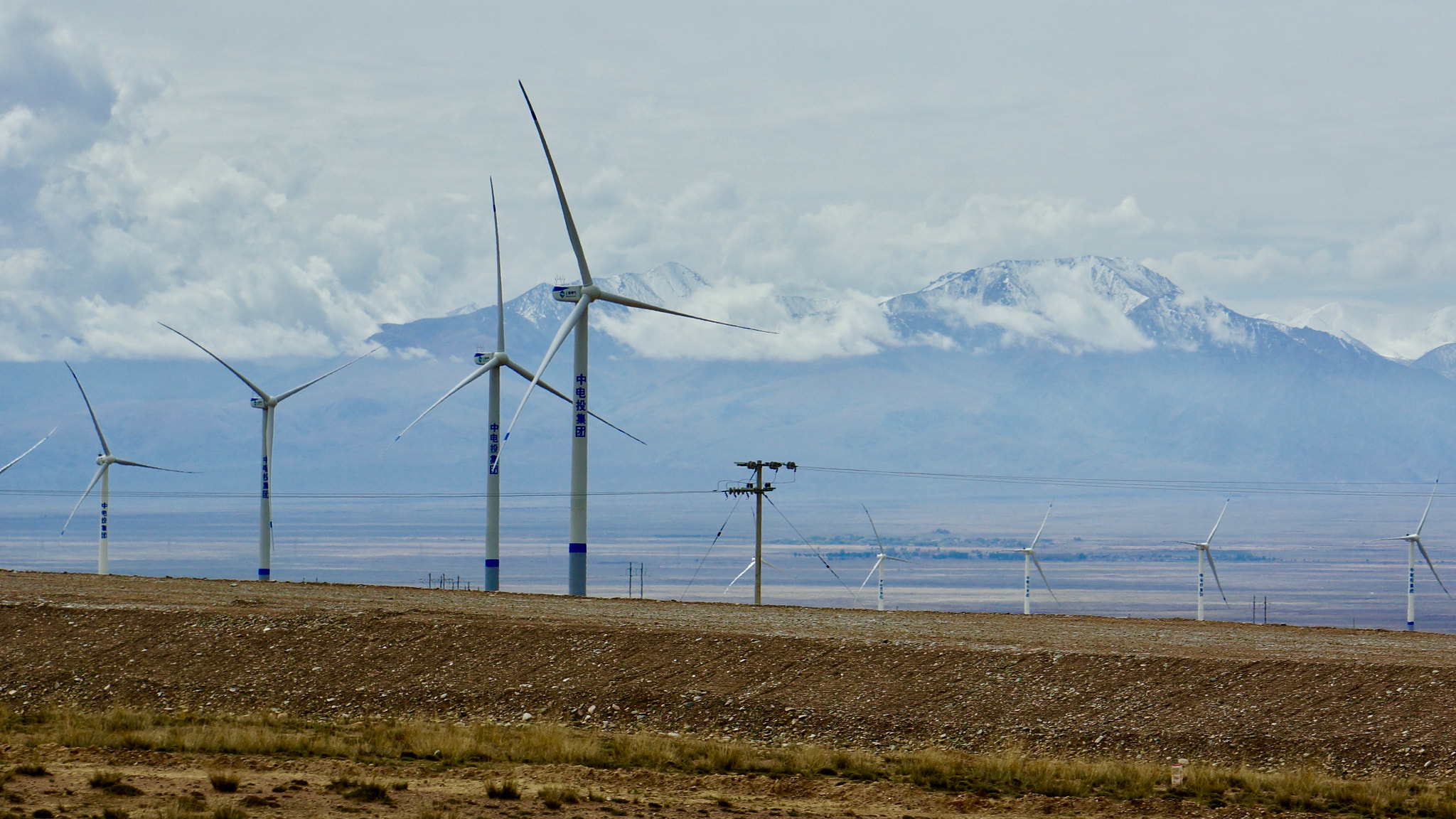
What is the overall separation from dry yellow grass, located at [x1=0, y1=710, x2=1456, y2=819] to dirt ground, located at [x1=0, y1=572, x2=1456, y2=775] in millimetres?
1153

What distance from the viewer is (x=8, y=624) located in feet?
→ 123

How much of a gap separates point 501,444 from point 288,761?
57.4 metres

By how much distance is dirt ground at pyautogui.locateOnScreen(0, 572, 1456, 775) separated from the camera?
2769 centimetres

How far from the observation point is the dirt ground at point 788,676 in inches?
1090

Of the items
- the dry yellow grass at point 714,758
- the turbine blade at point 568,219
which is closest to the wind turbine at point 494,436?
the turbine blade at point 568,219

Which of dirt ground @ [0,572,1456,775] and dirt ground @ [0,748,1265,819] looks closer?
dirt ground @ [0,748,1265,819]

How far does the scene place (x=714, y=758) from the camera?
1043 inches

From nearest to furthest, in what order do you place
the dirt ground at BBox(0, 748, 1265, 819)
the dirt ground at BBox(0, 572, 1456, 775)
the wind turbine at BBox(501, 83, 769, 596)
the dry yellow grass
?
the dirt ground at BBox(0, 748, 1265, 819)
the dry yellow grass
the dirt ground at BBox(0, 572, 1456, 775)
the wind turbine at BBox(501, 83, 769, 596)

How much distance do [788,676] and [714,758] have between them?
5197 mm

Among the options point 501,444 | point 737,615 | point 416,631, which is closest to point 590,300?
point 501,444

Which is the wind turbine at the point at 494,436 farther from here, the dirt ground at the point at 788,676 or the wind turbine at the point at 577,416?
the dirt ground at the point at 788,676

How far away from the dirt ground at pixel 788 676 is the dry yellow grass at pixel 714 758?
1153mm

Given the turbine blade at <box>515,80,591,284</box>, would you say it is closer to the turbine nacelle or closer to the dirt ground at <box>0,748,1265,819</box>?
the turbine nacelle

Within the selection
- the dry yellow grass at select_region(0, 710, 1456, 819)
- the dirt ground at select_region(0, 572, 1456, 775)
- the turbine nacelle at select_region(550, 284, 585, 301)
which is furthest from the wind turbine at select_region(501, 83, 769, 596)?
the dry yellow grass at select_region(0, 710, 1456, 819)
